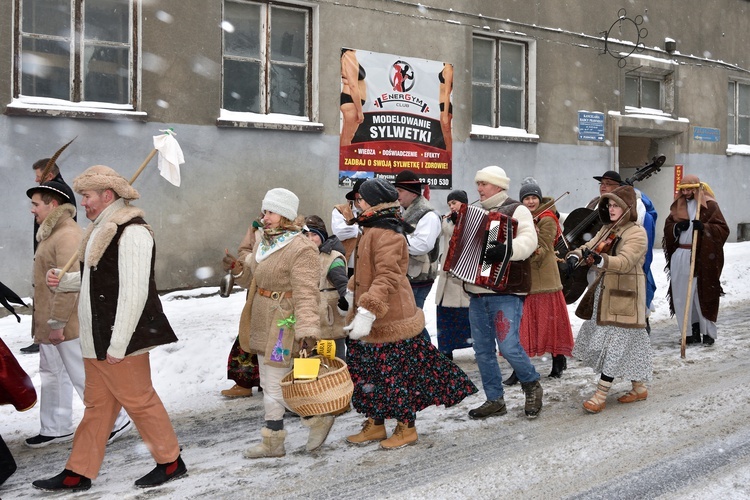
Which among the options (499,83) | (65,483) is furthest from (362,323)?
(499,83)

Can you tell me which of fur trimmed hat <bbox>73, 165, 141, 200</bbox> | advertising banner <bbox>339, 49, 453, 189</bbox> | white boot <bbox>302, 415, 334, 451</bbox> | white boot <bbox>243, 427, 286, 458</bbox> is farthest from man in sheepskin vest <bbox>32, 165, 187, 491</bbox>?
advertising banner <bbox>339, 49, 453, 189</bbox>

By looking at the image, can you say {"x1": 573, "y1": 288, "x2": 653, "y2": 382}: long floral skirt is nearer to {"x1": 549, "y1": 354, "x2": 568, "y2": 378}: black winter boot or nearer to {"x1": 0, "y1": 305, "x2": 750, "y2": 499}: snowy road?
{"x1": 0, "y1": 305, "x2": 750, "y2": 499}: snowy road

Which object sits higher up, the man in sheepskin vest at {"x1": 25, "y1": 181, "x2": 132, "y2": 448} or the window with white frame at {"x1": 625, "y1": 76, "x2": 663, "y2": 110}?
the window with white frame at {"x1": 625, "y1": 76, "x2": 663, "y2": 110}

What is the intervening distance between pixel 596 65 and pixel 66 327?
1230 centimetres

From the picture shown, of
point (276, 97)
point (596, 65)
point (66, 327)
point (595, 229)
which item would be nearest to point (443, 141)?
point (276, 97)

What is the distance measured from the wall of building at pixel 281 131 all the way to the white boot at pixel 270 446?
20.1 feet

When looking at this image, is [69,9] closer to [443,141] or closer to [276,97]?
[276,97]

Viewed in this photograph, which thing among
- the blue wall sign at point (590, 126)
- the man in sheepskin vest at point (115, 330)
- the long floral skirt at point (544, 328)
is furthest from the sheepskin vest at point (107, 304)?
the blue wall sign at point (590, 126)

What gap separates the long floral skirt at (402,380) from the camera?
16.1ft

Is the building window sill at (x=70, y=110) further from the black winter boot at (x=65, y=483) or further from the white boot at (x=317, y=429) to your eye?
the white boot at (x=317, y=429)

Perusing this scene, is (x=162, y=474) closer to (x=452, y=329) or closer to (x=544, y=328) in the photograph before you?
(x=452, y=329)

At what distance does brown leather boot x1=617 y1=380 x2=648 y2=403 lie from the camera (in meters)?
6.05

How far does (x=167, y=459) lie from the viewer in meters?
4.33

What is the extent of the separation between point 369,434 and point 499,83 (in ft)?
32.4
